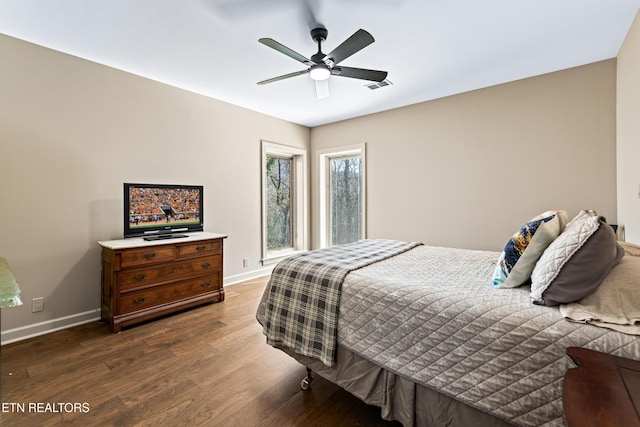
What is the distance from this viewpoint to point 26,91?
240 cm

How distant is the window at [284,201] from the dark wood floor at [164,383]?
2272 millimetres

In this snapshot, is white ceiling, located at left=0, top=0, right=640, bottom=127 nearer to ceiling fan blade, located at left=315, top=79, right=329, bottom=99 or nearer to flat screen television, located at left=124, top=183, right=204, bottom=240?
ceiling fan blade, located at left=315, top=79, right=329, bottom=99

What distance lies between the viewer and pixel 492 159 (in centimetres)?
328

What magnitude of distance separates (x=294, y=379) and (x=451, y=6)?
2.84 m

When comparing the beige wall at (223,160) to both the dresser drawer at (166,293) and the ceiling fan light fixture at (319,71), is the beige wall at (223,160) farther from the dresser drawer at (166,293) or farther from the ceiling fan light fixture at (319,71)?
the ceiling fan light fixture at (319,71)

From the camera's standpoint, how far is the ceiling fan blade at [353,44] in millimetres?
1807

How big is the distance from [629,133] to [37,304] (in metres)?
5.24

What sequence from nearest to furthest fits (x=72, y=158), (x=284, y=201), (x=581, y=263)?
(x=581, y=263) → (x=72, y=158) → (x=284, y=201)

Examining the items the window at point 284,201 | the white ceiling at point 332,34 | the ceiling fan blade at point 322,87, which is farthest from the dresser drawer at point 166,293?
the ceiling fan blade at point 322,87

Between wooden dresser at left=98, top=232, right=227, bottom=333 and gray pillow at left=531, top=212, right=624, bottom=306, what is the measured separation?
9.91ft

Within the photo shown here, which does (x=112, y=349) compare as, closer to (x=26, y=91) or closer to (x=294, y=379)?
(x=294, y=379)

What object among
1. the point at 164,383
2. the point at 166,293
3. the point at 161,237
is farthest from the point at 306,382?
the point at 161,237

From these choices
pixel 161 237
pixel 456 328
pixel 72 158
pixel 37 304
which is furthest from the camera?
pixel 161 237

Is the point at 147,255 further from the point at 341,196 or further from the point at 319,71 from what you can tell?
the point at 341,196
